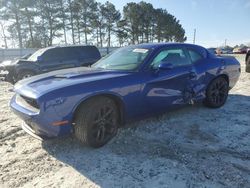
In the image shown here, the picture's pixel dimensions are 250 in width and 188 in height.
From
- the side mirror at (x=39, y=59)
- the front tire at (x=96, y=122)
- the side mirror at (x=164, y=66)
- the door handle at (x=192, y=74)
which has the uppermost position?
the side mirror at (x=39, y=59)

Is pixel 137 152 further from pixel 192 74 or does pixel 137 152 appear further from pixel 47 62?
pixel 47 62

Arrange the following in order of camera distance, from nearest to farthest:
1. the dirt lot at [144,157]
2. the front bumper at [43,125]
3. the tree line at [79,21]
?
the dirt lot at [144,157] → the front bumper at [43,125] → the tree line at [79,21]

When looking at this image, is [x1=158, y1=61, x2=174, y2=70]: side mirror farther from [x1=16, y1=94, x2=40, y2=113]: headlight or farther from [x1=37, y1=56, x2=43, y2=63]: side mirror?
[x1=37, y1=56, x2=43, y2=63]: side mirror

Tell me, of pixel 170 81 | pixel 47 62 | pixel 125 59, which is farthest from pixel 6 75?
pixel 170 81

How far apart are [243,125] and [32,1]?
108 ft

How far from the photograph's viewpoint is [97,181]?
3092mm

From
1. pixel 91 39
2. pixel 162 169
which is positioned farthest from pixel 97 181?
pixel 91 39

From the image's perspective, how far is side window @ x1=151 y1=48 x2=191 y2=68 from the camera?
4.64 m

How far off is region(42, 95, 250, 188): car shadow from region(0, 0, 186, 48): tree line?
106ft

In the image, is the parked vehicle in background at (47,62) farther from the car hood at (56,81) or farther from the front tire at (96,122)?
the front tire at (96,122)

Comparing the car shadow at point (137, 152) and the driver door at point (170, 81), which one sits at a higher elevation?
the driver door at point (170, 81)

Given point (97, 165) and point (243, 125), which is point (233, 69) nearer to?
point (243, 125)

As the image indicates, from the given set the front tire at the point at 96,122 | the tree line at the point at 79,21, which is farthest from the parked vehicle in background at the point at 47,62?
the tree line at the point at 79,21

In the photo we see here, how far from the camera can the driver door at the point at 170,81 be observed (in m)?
4.40
